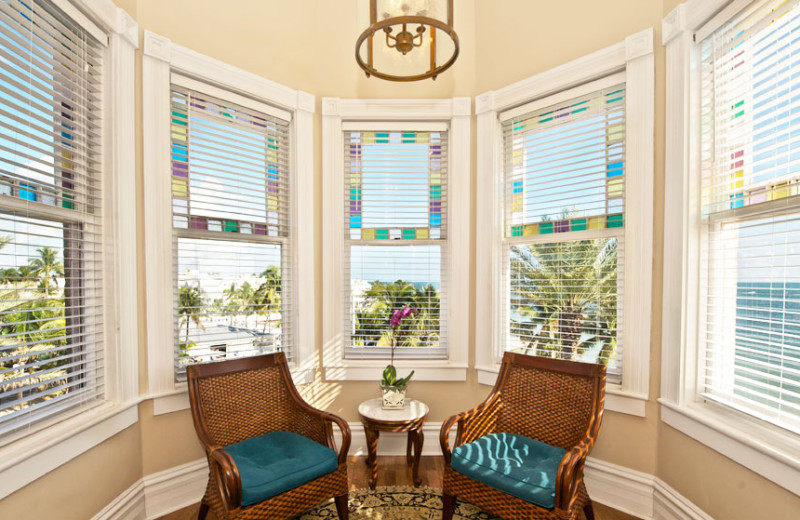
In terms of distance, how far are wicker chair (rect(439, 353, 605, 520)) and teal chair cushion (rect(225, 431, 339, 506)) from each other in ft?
2.20

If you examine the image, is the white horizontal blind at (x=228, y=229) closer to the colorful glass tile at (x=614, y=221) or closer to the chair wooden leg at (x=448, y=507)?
the chair wooden leg at (x=448, y=507)

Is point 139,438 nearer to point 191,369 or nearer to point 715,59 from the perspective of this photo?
point 191,369

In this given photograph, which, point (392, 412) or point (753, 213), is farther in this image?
point (392, 412)

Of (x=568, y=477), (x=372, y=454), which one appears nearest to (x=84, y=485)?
(x=372, y=454)

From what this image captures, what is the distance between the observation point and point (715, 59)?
6.27 ft

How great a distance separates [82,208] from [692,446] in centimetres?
323

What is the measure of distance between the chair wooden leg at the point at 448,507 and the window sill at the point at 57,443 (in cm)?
172

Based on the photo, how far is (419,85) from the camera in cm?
293

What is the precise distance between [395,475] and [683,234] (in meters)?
2.26

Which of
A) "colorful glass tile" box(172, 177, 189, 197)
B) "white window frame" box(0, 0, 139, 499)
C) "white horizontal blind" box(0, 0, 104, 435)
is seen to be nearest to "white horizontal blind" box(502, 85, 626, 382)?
"colorful glass tile" box(172, 177, 189, 197)

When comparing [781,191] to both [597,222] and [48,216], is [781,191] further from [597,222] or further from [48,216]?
[48,216]

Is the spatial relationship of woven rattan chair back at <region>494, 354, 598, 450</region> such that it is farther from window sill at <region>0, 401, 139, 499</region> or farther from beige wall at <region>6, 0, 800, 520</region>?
window sill at <region>0, 401, 139, 499</region>

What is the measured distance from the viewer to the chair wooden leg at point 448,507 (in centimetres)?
205

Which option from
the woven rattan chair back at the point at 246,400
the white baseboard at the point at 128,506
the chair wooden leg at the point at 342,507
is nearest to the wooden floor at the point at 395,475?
the white baseboard at the point at 128,506
